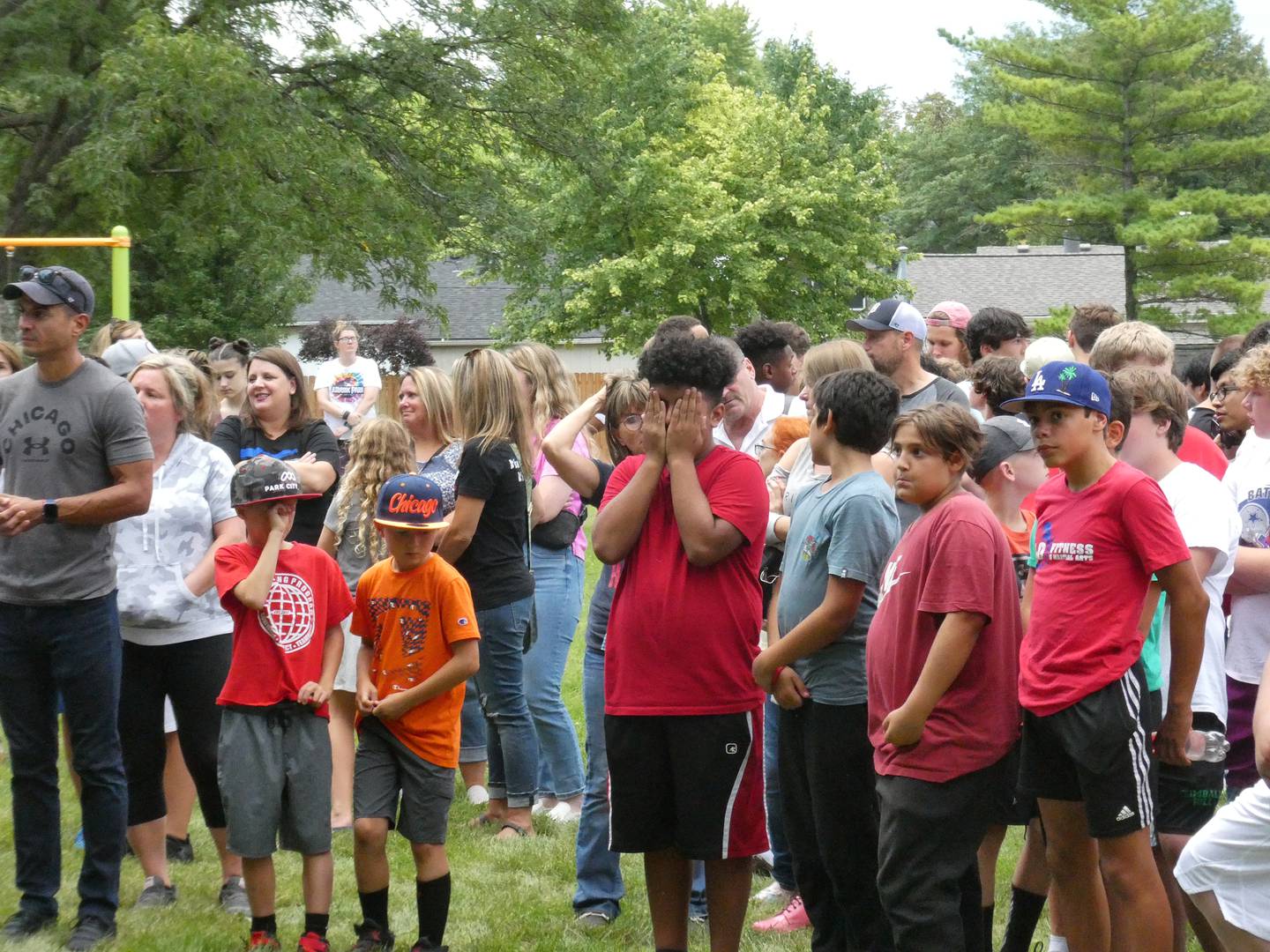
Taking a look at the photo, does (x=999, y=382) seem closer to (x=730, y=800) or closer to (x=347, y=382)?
(x=730, y=800)

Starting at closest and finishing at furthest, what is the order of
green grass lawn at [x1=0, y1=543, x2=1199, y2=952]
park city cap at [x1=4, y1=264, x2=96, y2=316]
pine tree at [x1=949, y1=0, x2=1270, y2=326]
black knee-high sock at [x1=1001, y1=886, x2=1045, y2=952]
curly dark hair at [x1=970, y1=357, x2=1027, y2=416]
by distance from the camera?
black knee-high sock at [x1=1001, y1=886, x2=1045, y2=952] < park city cap at [x1=4, y1=264, x2=96, y2=316] < green grass lawn at [x1=0, y1=543, x2=1199, y2=952] < curly dark hair at [x1=970, y1=357, x2=1027, y2=416] < pine tree at [x1=949, y1=0, x2=1270, y2=326]

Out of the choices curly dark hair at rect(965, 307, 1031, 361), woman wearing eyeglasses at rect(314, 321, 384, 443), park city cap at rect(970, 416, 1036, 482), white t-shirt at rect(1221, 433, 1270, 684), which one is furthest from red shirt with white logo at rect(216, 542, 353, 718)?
woman wearing eyeglasses at rect(314, 321, 384, 443)

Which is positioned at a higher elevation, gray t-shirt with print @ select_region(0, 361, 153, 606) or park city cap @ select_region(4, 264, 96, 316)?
park city cap @ select_region(4, 264, 96, 316)

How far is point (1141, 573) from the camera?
12.4 feet

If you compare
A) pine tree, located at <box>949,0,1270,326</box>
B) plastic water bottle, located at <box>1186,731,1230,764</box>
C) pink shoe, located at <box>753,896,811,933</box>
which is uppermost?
pine tree, located at <box>949,0,1270,326</box>

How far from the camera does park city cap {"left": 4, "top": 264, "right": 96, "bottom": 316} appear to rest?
479 cm

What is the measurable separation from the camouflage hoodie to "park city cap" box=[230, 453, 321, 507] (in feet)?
2.44

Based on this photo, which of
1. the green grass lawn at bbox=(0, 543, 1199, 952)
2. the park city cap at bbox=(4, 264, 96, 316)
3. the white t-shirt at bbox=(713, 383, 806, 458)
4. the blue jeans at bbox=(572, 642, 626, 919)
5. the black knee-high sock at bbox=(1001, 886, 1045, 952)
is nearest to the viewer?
the black knee-high sock at bbox=(1001, 886, 1045, 952)

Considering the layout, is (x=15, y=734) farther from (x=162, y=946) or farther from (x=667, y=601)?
(x=667, y=601)

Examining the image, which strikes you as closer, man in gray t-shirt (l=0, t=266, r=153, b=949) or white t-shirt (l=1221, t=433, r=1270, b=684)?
white t-shirt (l=1221, t=433, r=1270, b=684)

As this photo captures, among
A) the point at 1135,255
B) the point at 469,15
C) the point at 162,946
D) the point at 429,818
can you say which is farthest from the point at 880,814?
the point at 1135,255

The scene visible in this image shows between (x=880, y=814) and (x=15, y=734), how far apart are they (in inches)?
125

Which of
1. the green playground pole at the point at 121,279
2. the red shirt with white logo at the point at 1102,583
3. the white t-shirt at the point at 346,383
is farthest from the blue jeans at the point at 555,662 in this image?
the white t-shirt at the point at 346,383

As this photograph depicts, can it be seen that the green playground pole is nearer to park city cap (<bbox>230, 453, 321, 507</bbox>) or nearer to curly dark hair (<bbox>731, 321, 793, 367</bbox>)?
curly dark hair (<bbox>731, 321, 793, 367</bbox>)
